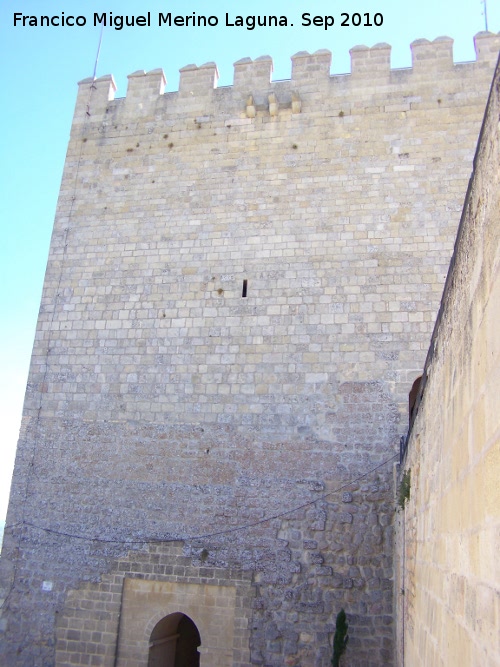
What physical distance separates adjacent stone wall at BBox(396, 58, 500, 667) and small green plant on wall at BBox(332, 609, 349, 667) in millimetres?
3236

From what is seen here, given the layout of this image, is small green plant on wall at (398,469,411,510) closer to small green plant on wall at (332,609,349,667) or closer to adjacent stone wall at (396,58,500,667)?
adjacent stone wall at (396,58,500,667)

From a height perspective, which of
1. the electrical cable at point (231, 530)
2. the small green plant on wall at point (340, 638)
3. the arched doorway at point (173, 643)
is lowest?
the arched doorway at point (173, 643)

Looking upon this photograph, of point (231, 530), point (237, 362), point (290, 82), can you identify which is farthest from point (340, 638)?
point (290, 82)

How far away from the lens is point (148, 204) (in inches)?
343

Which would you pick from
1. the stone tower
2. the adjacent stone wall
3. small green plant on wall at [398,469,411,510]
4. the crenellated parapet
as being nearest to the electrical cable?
the stone tower

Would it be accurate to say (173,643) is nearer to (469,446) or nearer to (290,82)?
(469,446)

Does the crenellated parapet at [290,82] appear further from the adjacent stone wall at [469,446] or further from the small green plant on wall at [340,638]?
the small green plant on wall at [340,638]

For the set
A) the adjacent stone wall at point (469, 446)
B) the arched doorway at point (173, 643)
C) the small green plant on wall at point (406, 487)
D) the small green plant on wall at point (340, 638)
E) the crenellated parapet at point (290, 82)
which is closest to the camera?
the adjacent stone wall at point (469, 446)

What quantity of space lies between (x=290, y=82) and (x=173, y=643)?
7.93m

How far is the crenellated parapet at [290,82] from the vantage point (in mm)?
8227

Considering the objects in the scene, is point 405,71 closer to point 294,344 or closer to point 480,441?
point 294,344

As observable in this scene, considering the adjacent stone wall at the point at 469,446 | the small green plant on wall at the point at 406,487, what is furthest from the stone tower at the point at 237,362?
the adjacent stone wall at the point at 469,446

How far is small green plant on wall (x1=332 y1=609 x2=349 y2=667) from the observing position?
6.16m

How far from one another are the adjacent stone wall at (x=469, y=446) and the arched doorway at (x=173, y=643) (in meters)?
4.72
